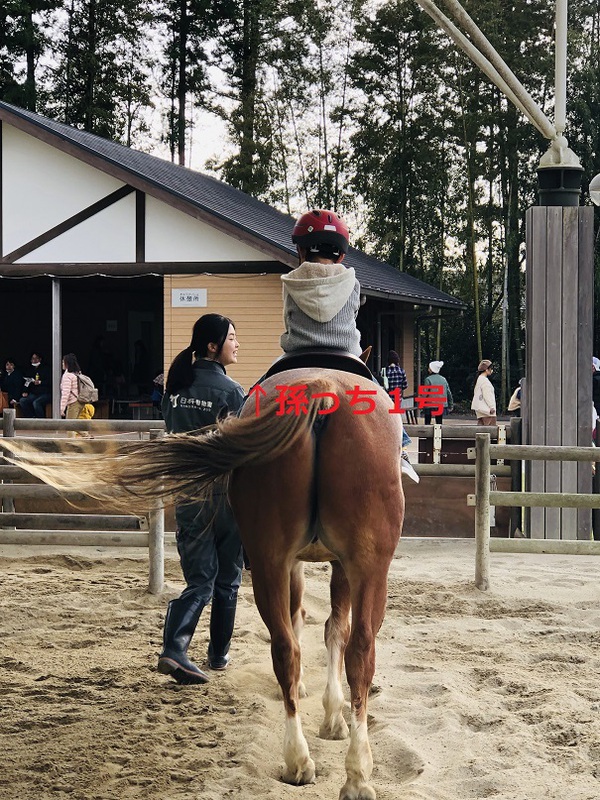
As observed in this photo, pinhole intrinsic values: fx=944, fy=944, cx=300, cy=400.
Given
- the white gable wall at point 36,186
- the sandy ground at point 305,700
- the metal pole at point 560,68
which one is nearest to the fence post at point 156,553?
the sandy ground at point 305,700

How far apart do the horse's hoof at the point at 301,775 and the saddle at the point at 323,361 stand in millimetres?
1434

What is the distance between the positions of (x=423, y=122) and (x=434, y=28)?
2525 mm

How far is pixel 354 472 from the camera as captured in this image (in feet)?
10.9

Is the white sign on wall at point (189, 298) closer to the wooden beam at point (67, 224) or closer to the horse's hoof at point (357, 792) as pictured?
the wooden beam at point (67, 224)

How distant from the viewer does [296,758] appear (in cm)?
337

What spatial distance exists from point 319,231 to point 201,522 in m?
1.55

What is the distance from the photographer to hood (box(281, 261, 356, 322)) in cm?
368

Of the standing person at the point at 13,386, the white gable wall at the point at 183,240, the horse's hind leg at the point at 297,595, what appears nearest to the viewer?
the horse's hind leg at the point at 297,595

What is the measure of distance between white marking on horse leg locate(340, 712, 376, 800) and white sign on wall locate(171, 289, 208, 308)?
40.0ft

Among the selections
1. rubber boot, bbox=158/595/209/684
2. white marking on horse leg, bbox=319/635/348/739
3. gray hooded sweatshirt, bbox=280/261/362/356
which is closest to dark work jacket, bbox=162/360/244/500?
rubber boot, bbox=158/595/209/684

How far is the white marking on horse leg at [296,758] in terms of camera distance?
3369 mm

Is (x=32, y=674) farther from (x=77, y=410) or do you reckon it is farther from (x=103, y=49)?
(x=103, y=49)

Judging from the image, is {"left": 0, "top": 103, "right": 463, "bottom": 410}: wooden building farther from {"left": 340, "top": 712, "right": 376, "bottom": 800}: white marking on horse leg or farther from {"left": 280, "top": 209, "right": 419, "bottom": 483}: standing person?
{"left": 340, "top": 712, "right": 376, "bottom": 800}: white marking on horse leg
